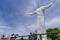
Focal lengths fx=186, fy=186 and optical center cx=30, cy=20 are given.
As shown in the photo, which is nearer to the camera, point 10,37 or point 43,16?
point 10,37

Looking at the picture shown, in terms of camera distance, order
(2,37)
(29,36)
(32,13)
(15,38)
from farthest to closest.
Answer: (32,13)
(2,37)
(15,38)
(29,36)

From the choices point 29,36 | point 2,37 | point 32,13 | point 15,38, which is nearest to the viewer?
point 29,36

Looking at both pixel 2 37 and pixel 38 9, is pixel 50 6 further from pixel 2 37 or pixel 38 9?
pixel 2 37

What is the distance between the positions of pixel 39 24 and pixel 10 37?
2675 mm

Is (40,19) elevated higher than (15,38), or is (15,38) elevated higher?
(40,19)

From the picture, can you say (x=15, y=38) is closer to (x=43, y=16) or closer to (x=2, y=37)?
(x=2, y=37)

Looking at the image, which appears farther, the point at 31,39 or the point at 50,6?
the point at 50,6

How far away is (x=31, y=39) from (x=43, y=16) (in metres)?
3.76

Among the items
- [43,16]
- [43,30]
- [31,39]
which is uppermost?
[43,16]

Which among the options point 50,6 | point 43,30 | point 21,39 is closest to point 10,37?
point 21,39

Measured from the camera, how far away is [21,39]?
42.5 ft

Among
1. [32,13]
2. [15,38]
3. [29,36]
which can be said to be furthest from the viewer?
[32,13]

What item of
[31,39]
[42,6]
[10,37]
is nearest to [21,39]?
[31,39]

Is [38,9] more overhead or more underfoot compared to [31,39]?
more overhead
